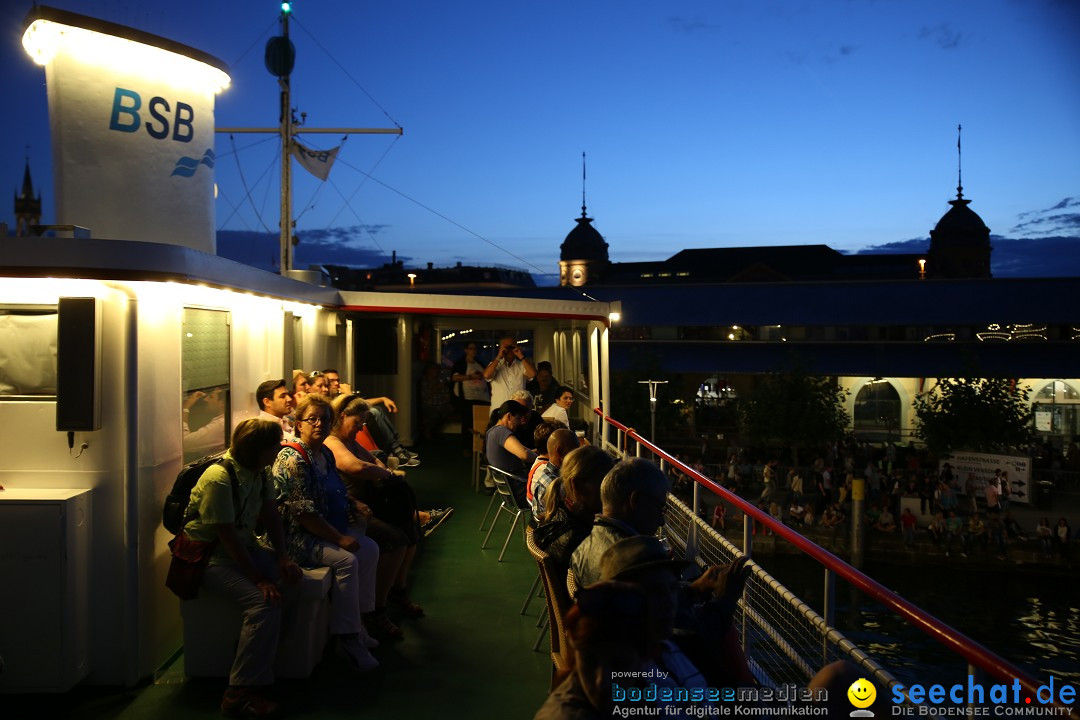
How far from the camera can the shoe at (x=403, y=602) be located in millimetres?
5263

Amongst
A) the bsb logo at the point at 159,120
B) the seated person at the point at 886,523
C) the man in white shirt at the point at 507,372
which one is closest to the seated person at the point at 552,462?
the bsb logo at the point at 159,120

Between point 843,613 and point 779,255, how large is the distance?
5812 centimetres

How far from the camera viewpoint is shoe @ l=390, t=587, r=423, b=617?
5.26 m

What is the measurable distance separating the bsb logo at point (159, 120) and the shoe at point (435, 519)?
3447 mm

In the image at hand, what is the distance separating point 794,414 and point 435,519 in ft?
87.3

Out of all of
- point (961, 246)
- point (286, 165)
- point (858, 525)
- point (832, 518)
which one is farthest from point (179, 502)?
point (961, 246)

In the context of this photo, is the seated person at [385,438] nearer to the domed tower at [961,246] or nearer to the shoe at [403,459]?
the shoe at [403,459]

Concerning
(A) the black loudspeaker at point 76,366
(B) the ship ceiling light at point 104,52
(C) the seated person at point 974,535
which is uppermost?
(B) the ship ceiling light at point 104,52

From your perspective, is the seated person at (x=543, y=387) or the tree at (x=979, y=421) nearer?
the seated person at (x=543, y=387)

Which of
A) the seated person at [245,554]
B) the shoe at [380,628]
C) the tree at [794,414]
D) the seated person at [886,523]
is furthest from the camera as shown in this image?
the tree at [794,414]

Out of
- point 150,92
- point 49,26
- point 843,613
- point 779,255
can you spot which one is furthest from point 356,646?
point 779,255

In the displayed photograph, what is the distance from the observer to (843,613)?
2383cm

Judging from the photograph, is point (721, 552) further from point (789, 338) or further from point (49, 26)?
point (789, 338)

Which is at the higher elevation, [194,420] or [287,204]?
[287,204]
